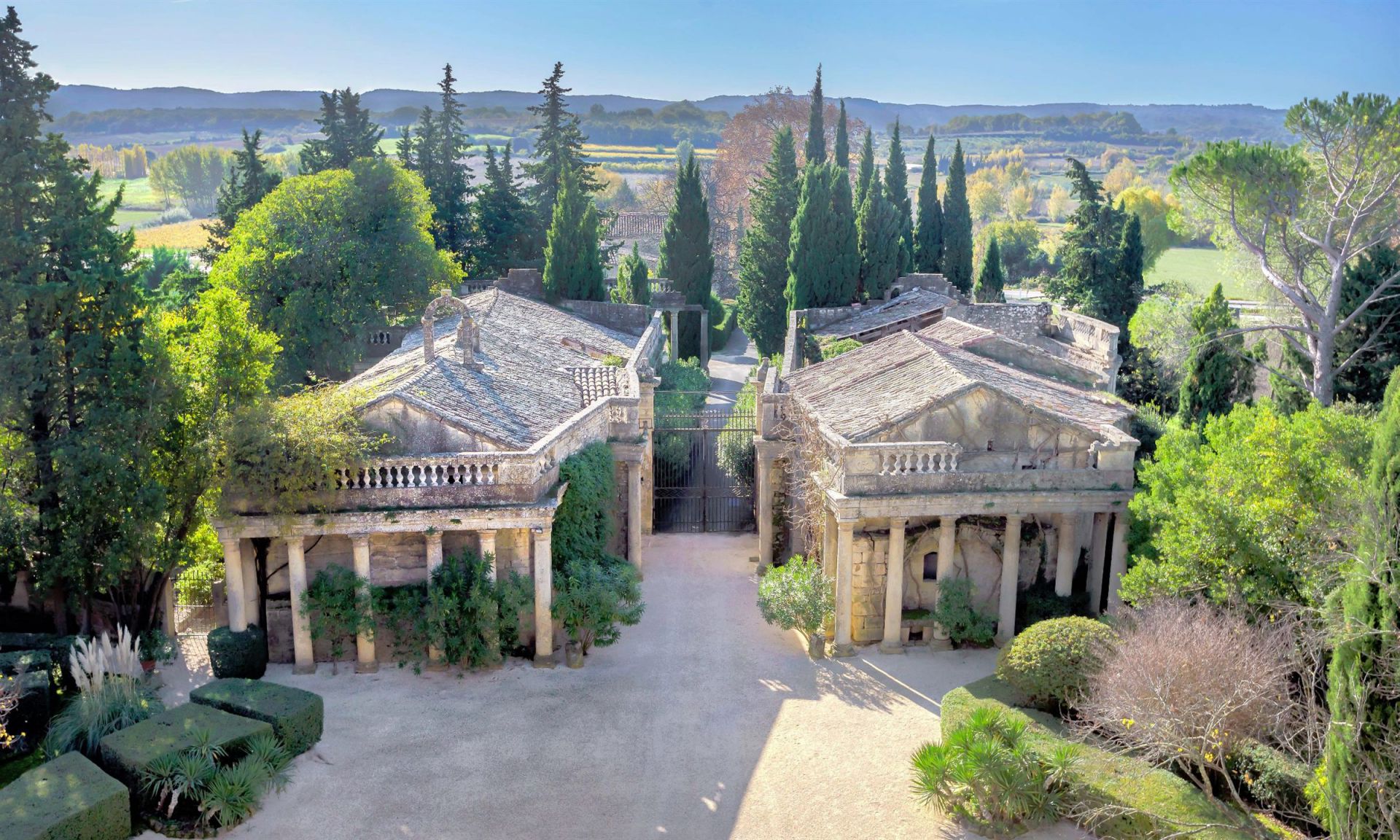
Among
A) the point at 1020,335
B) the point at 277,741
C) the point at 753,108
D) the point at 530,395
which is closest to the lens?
the point at 277,741

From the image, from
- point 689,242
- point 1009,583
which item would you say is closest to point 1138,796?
point 1009,583

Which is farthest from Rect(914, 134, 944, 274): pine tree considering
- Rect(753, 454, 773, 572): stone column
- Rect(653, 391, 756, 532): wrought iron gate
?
Rect(753, 454, 773, 572): stone column

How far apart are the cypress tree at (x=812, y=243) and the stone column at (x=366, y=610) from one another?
31719 millimetres

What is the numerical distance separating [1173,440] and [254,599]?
1921 cm

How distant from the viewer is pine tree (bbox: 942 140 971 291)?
6081 centimetres

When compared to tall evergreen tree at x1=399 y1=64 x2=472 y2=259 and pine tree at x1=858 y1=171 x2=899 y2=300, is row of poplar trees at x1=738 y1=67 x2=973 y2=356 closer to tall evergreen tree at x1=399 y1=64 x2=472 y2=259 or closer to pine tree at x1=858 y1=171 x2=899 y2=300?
pine tree at x1=858 y1=171 x2=899 y2=300

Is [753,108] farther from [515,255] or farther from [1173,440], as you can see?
[1173,440]

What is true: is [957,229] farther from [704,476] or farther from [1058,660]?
[1058,660]

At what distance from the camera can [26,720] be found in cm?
1928

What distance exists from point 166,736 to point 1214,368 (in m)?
27.5

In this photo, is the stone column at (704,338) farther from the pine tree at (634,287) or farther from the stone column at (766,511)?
the stone column at (766,511)

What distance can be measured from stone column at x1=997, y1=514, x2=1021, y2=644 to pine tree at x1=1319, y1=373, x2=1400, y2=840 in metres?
9.34

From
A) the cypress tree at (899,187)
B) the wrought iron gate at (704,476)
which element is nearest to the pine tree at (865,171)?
the cypress tree at (899,187)

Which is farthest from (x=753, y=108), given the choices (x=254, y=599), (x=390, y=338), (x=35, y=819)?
(x=35, y=819)
